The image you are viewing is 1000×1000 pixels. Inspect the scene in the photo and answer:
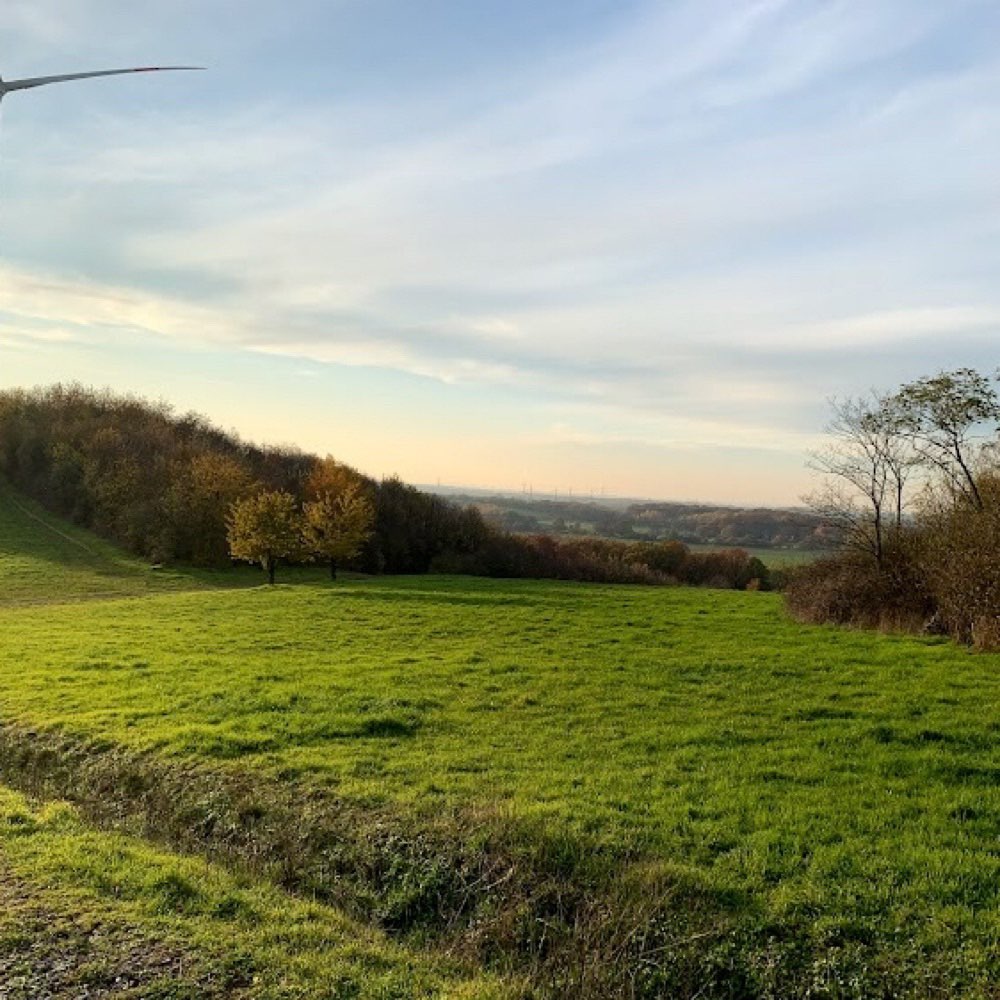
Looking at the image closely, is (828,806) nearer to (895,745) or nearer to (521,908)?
(895,745)

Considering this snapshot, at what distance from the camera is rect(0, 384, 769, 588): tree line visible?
2269 inches

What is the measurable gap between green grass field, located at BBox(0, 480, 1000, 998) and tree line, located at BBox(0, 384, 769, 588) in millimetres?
26671

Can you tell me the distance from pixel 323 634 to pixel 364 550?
3665 centimetres

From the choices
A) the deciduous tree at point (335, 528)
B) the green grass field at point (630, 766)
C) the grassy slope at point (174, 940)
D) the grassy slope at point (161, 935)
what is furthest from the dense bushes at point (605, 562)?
the grassy slope at point (174, 940)

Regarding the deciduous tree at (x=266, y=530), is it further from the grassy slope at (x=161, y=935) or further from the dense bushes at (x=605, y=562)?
the grassy slope at (x=161, y=935)

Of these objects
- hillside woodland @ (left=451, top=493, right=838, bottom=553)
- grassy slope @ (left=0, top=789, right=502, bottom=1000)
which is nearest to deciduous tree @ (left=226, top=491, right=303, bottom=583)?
hillside woodland @ (left=451, top=493, right=838, bottom=553)

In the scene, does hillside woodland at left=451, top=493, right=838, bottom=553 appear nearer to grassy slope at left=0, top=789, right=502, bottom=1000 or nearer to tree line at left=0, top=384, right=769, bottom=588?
tree line at left=0, top=384, right=769, bottom=588

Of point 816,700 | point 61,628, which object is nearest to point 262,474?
point 61,628

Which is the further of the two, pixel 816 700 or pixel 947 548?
pixel 947 548

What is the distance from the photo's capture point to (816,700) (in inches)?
609

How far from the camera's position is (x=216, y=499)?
58.1 metres

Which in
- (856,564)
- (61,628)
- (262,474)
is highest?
(262,474)

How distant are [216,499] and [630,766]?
51.6 meters

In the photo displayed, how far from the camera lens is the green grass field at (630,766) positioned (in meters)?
7.43
